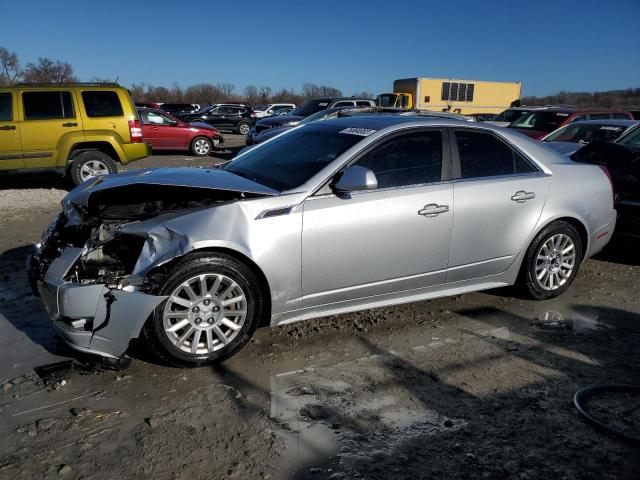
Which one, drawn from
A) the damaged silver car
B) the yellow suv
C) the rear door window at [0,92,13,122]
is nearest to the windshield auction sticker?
the damaged silver car

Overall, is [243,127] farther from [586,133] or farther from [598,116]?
[586,133]

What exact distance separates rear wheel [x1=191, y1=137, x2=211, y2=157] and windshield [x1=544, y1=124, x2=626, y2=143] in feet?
33.8

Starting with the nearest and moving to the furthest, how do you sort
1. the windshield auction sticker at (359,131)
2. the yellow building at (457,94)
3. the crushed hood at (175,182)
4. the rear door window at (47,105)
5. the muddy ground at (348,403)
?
the muddy ground at (348,403) → the crushed hood at (175,182) → the windshield auction sticker at (359,131) → the rear door window at (47,105) → the yellow building at (457,94)

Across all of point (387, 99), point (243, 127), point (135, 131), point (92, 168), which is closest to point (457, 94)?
point (387, 99)

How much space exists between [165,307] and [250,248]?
0.64m

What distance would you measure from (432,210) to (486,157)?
841 millimetres

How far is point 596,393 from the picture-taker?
125 inches

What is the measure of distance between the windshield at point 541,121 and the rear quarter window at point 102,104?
9.12 m

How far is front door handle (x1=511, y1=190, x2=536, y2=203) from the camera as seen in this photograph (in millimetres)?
4285

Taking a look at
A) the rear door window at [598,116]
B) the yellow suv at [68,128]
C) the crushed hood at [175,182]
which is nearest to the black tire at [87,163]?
the yellow suv at [68,128]

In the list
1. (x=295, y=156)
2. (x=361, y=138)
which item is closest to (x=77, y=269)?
(x=295, y=156)

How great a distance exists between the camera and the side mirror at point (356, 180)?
3551 mm

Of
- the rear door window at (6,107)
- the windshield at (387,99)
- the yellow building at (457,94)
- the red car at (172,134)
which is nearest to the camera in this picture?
the rear door window at (6,107)

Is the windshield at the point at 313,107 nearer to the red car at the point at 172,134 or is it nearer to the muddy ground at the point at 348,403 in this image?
the red car at the point at 172,134
